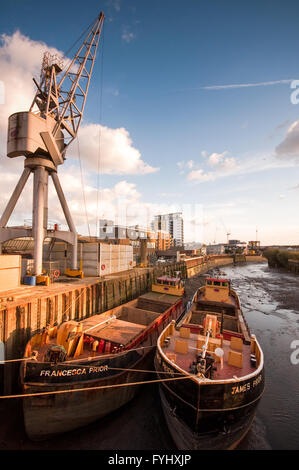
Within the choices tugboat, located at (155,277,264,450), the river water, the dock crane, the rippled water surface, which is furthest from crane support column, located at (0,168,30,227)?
the rippled water surface

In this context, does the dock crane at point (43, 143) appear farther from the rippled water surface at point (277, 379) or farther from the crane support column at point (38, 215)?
the rippled water surface at point (277, 379)

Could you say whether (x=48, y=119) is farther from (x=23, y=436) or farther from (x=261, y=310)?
(x=261, y=310)

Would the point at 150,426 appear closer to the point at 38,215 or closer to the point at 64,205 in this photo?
the point at 38,215

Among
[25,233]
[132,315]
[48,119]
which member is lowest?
[132,315]

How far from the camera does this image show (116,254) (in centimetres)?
3077

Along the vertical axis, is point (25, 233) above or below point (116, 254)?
above

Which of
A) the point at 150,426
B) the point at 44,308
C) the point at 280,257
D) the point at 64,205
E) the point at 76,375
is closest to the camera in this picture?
the point at 76,375

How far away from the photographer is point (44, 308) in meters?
14.3

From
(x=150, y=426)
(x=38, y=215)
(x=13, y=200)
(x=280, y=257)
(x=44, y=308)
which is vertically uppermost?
(x=13, y=200)

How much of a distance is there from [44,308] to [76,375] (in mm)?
7234

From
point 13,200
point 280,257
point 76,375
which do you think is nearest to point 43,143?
point 13,200
